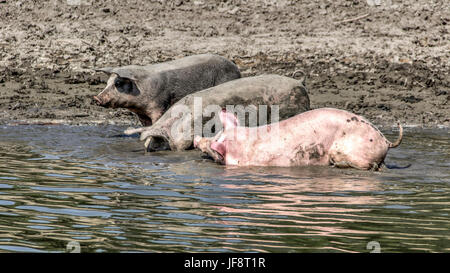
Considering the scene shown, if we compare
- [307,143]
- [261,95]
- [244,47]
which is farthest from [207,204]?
[244,47]

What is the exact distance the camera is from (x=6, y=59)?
581 inches

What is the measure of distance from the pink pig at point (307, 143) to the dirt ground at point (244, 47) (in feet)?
12.7

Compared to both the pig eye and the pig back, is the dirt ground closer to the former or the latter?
the pig eye

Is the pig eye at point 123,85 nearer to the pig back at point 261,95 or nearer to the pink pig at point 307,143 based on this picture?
the pig back at point 261,95

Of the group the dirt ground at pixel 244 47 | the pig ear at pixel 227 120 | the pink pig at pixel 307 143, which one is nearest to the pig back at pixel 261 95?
the pig ear at pixel 227 120

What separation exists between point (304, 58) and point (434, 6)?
9.06 ft

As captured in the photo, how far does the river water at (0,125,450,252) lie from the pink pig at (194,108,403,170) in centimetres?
16

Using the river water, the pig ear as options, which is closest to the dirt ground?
the river water

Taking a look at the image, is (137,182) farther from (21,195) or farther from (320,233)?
(320,233)

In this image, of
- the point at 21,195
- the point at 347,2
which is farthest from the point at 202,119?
the point at 347,2

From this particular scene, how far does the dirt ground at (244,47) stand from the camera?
13.5 m

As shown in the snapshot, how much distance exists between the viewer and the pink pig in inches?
351

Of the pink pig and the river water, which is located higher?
the pink pig

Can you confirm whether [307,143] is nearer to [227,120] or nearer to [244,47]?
[227,120]
